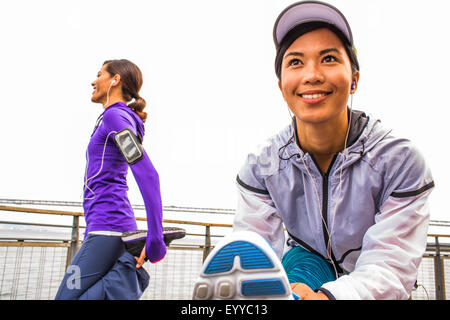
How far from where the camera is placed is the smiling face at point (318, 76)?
1474mm

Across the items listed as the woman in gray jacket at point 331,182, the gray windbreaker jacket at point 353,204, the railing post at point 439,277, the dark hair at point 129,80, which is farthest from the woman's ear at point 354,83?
the railing post at point 439,277

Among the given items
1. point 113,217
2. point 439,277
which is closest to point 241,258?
point 113,217

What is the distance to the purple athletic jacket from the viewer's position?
1.98 metres

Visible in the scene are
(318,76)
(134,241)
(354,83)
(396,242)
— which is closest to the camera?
(396,242)

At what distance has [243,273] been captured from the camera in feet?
3.08

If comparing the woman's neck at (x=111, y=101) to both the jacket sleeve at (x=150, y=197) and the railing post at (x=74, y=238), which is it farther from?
the railing post at (x=74, y=238)

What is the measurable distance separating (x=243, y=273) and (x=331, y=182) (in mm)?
840

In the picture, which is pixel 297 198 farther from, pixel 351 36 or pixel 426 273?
pixel 426 273

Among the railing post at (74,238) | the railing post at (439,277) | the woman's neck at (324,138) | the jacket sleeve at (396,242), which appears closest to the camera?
the jacket sleeve at (396,242)

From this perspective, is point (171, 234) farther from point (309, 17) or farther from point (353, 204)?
point (309, 17)

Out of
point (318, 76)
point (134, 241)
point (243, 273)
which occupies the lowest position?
point (243, 273)

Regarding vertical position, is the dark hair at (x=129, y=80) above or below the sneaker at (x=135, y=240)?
above
